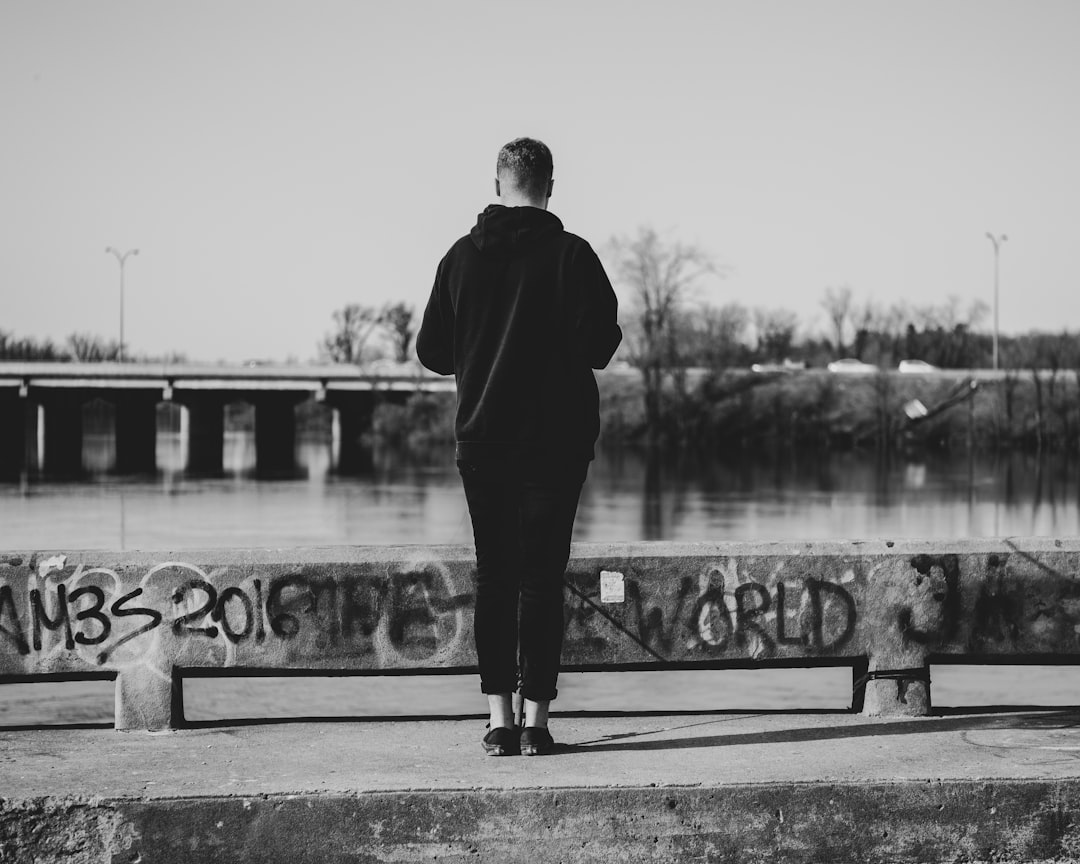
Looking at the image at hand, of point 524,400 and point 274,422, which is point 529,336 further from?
point 274,422

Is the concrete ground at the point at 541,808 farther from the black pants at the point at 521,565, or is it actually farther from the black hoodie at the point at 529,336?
the black hoodie at the point at 529,336

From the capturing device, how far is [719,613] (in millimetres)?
4992

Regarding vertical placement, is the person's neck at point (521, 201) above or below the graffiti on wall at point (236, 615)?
above

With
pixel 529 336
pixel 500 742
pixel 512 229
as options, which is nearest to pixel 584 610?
pixel 500 742

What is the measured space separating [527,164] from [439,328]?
613mm

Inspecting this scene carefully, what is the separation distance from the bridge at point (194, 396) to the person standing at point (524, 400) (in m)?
65.8

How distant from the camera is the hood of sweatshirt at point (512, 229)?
4266 millimetres

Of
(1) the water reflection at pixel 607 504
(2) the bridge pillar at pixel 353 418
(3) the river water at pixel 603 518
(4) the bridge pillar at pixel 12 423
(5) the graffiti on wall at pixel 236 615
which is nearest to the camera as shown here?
(5) the graffiti on wall at pixel 236 615

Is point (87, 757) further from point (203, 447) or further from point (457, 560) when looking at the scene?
point (203, 447)

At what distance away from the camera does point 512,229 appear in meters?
4.27

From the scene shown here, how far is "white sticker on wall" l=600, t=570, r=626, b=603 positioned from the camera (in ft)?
16.3

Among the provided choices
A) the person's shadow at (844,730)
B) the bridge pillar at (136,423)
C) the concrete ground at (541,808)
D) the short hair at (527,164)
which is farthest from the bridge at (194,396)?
the concrete ground at (541,808)

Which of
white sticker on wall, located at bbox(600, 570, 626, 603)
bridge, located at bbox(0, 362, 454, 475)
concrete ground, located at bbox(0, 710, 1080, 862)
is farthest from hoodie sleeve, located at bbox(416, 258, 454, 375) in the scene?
bridge, located at bbox(0, 362, 454, 475)

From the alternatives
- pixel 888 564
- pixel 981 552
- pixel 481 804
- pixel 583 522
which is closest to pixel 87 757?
pixel 481 804
